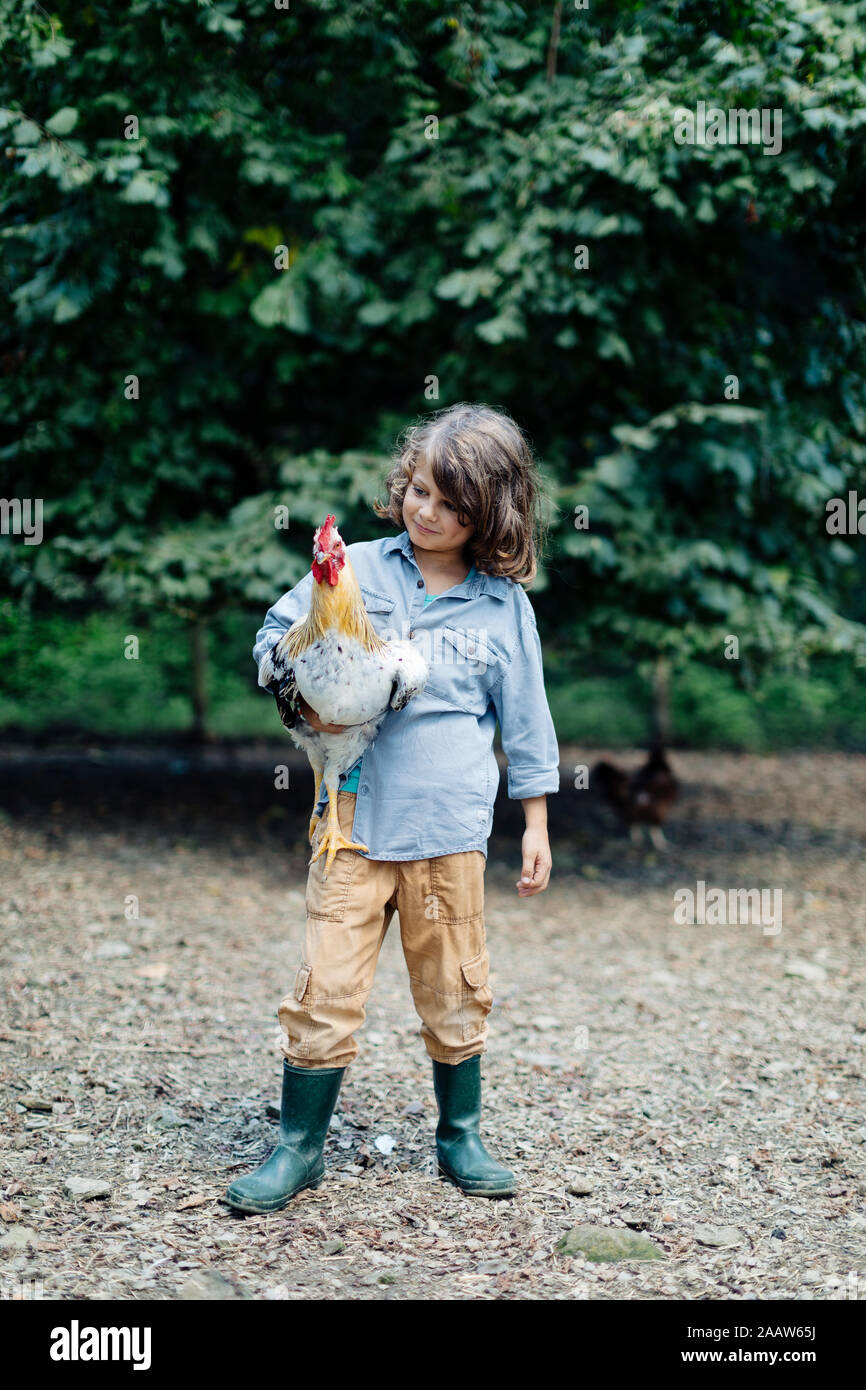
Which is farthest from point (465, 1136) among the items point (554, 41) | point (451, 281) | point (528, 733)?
point (554, 41)

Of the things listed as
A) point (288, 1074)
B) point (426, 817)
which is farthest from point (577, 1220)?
point (426, 817)

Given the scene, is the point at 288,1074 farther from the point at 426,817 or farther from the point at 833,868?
the point at 833,868

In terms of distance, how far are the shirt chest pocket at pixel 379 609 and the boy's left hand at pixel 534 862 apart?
1.88ft

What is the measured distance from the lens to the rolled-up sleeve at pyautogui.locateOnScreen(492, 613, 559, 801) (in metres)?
2.54

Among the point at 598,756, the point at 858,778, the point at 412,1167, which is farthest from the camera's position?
the point at 598,756

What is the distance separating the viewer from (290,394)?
607cm

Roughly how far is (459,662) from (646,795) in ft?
14.1

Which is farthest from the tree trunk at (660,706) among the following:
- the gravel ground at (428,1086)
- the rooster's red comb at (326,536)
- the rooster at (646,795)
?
the rooster's red comb at (326,536)

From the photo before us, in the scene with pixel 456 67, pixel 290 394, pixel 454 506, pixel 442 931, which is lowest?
pixel 442 931

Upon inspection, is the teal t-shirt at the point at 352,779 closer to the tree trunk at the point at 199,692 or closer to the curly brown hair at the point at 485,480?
the curly brown hair at the point at 485,480

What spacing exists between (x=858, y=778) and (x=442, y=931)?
24.8 ft

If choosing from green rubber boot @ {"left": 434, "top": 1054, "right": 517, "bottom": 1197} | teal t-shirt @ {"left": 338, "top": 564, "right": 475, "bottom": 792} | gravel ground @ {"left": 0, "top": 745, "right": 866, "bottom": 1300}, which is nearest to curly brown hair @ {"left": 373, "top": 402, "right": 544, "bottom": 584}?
teal t-shirt @ {"left": 338, "top": 564, "right": 475, "bottom": 792}

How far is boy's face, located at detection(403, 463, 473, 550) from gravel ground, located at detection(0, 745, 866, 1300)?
1.52m

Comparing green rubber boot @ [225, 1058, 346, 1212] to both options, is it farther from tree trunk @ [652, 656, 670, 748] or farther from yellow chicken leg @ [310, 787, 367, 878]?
tree trunk @ [652, 656, 670, 748]
